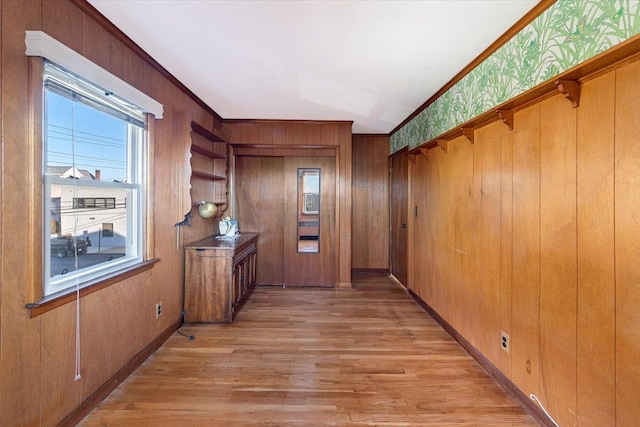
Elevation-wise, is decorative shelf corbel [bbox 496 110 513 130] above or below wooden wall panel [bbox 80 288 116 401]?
above

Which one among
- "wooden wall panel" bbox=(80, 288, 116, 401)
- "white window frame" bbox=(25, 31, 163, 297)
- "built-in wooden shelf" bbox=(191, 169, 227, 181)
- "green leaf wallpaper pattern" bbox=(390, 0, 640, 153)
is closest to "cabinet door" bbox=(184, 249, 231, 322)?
"white window frame" bbox=(25, 31, 163, 297)

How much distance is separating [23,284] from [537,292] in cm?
298

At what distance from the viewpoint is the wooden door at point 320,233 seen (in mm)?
4797

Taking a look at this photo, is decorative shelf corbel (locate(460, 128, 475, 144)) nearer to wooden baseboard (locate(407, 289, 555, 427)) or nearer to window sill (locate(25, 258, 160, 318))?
wooden baseboard (locate(407, 289, 555, 427))

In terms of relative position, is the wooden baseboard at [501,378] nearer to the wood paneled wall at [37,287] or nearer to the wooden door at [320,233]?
the wooden door at [320,233]

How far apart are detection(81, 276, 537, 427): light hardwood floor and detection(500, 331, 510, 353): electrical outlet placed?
308mm

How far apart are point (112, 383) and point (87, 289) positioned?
0.79 metres

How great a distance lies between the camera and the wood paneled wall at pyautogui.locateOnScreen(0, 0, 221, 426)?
1446mm

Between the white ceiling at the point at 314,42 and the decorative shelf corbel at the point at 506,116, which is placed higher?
the white ceiling at the point at 314,42

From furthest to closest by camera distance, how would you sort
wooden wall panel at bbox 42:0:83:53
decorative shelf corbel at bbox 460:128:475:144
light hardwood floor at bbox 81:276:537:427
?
decorative shelf corbel at bbox 460:128:475:144
light hardwood floor at bbox 81:276:537:427
wooden wall panel at bbox 42:0:83:53

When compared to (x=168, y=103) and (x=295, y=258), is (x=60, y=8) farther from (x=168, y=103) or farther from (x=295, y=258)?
(x=295, y=258)

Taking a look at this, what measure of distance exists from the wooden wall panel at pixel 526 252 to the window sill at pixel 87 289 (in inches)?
115

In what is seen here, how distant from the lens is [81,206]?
198 cm

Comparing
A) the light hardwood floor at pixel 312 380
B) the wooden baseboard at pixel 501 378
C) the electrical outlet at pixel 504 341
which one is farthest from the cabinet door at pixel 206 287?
the electrical outlet at pixel 504 341
